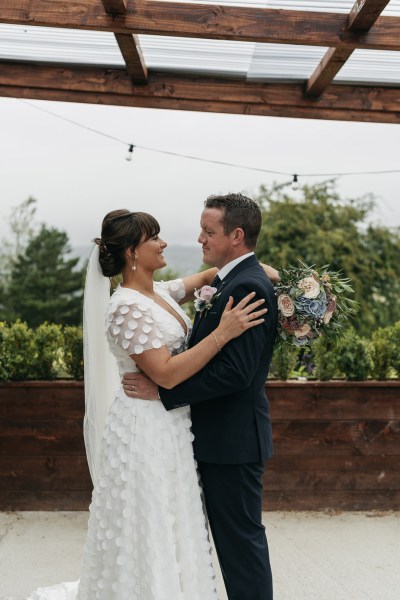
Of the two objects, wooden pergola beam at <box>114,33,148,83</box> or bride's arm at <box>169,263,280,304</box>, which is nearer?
bride's arm at <box>169,263,280,304</box>

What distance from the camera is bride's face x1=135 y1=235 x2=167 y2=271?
266 cm

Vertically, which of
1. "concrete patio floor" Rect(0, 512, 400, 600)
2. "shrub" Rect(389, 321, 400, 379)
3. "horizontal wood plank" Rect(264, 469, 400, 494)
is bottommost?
"concrete patio floor" Rect(0, 512, 400, 600)

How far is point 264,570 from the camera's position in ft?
8.27

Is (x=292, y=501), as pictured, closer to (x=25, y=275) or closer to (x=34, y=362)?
(x=34, y=362)

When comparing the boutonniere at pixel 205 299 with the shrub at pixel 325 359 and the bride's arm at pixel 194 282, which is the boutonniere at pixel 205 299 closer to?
the bride's arm at pixel 194 282

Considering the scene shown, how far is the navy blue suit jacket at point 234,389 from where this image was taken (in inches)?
95.0

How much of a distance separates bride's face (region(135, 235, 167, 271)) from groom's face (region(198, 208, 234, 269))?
0.18 m

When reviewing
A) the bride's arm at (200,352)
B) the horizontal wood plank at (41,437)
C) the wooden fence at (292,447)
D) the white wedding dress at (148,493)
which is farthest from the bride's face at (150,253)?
the horizontal wood plank at (41,437)

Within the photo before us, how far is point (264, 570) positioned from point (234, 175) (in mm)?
28493

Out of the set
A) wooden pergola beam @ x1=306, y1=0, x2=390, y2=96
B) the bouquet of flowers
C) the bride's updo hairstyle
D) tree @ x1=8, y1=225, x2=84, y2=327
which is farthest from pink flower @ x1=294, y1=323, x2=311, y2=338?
tree @ x1=8, y1=225, x2=84, y2=327

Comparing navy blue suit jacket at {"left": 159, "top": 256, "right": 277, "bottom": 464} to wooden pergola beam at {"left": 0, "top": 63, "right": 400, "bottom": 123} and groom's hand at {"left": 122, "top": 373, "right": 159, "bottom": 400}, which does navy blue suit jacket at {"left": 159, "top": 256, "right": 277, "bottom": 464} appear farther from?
wooden pergola beam at {"left": 0, "top": 63, "right": 400, "bottom": 123}

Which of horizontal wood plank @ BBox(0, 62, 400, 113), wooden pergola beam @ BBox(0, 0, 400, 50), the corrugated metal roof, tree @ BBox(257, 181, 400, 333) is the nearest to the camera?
wooden pergola beam @ BBox(0, 0, 400, 50)

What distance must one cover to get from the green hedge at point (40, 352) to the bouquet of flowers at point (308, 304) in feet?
6.78

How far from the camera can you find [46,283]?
1150 inches
